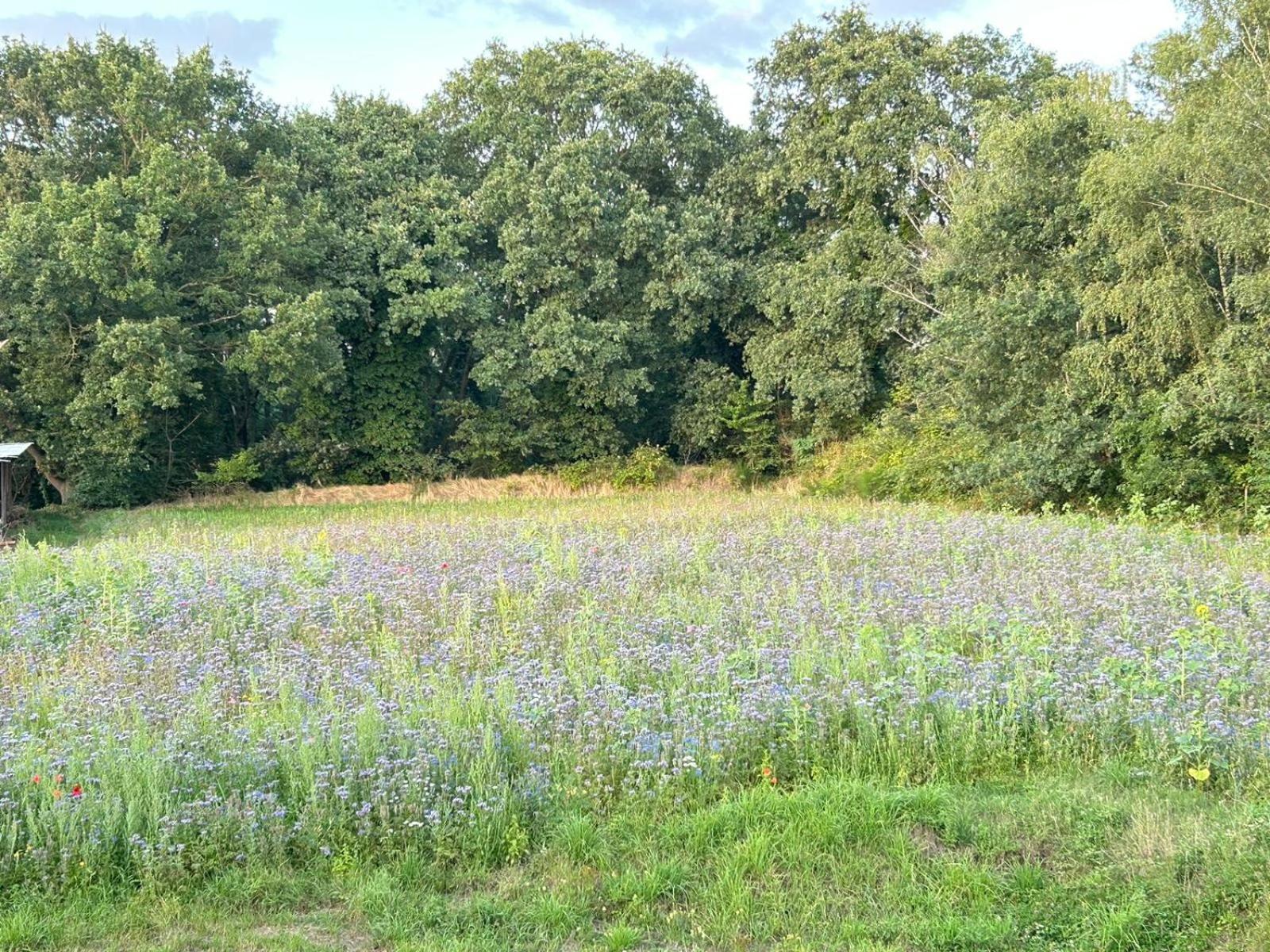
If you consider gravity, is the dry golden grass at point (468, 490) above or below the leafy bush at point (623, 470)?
below

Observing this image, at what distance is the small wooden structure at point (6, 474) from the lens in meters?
19.1

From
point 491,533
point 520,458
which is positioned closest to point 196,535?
point 491,533

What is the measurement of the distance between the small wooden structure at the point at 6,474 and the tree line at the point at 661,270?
2694mm

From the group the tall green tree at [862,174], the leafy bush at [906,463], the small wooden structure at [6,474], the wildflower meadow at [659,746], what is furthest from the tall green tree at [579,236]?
the wildflower meadow at [659,746]

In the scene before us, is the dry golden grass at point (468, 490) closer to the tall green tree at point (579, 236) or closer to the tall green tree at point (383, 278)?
the tall green tree at point (383, 278)

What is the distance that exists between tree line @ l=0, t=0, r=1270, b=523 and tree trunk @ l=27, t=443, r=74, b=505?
0.09 meters

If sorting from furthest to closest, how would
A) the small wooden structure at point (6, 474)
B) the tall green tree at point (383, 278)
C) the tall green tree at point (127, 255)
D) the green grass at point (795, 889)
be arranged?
the tall green tree at point (383, 278)
the tall green tree at point (127, 255)
the small wooden structure at point (6, 474)
the green grass at point (795, 889)

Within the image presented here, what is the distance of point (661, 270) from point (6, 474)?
18210 millimetres

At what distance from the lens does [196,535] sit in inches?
603

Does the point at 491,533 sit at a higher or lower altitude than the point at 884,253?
lower

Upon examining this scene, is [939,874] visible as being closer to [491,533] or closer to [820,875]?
[820,875]

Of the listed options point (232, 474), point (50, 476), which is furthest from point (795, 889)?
point (50, 476)

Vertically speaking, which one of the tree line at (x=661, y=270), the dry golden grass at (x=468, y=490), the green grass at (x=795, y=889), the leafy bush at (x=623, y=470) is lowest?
the green grass at (x=795, y=889)

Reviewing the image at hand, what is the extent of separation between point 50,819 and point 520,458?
26.5m
